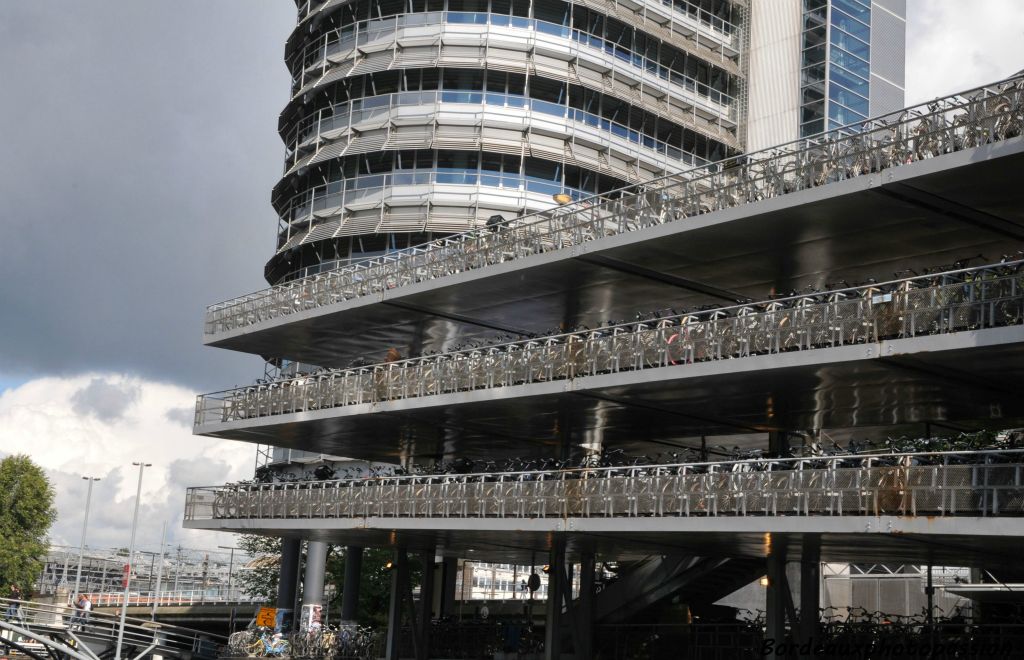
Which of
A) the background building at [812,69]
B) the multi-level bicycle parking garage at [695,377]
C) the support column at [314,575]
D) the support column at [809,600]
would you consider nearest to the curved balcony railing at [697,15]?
the background building at [812,69]

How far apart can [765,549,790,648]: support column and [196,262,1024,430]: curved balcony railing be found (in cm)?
500

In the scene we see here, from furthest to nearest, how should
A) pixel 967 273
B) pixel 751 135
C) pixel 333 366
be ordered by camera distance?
1. pixel 751 135
2. pixel 333 366
3. pixel 967 273

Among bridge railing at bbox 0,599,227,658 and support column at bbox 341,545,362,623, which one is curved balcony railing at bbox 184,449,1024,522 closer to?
bridge railing at bbox 0,599,227,658

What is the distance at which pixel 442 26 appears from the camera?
168 feet

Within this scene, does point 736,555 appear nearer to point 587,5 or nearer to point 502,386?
point 502,386

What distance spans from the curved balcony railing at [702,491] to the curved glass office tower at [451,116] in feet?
53.7

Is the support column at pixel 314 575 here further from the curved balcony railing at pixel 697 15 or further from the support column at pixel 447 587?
the curved balcony railing at pixel 697 15

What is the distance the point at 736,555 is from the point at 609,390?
248 inches

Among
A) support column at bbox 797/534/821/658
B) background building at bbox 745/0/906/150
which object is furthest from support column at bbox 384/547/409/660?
background building at bbox 745/0/906/150

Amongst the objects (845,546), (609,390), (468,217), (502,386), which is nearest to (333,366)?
(468,217)

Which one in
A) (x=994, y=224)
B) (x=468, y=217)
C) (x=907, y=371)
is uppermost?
(x=468, y=217)

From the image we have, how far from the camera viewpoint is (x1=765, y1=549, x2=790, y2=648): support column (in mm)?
27594

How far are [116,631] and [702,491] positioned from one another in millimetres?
26080

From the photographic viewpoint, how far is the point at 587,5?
52.8m
